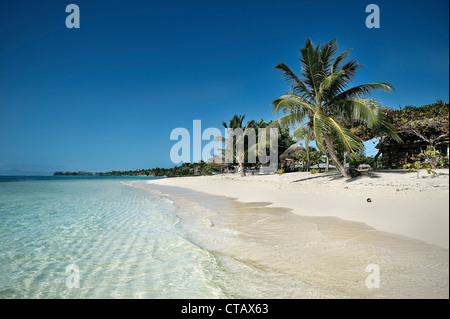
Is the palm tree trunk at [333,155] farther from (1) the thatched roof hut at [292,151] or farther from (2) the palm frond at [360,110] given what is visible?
(1) the thatched roof hut at [292,151]

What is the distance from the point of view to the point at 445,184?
5.05ft

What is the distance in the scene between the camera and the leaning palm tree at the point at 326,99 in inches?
401

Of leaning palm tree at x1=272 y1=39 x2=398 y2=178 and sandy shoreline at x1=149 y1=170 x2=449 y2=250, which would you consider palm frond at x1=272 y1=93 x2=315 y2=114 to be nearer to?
leaning palm tree at x1=272 y1=39 x2=398 y2=178

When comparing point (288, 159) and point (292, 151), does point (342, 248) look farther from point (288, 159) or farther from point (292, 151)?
point (288, 159)

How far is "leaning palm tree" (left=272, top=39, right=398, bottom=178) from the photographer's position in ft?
33.4

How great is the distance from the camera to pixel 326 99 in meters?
11.4

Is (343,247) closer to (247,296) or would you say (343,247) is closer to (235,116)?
(247,296)

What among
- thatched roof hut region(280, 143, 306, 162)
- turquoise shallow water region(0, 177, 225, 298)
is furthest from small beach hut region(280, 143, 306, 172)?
turquoise shallow water region(0, 177, 225, 298)

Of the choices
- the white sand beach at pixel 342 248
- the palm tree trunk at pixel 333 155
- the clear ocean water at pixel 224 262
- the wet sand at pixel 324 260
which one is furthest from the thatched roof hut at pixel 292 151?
the wet sand at pixel 324 260

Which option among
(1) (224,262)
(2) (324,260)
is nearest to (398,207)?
(2) (324,260)
